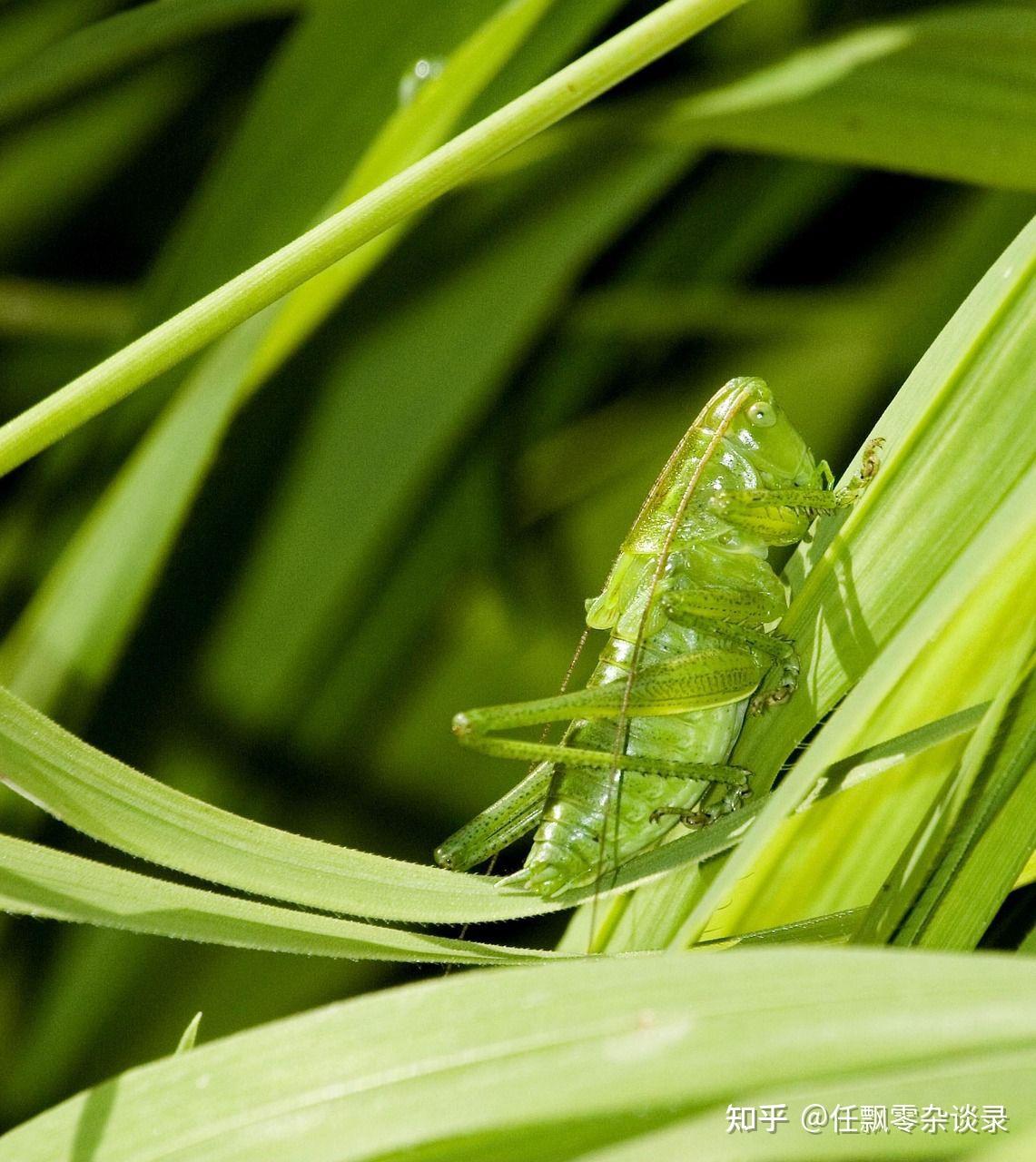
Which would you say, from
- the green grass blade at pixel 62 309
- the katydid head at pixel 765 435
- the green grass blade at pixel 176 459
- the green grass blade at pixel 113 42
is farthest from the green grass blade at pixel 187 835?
the green grass blade at pixel 62 309

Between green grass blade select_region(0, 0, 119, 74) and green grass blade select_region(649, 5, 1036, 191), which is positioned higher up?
green grass blade select_region(0, 0, 119, 74)

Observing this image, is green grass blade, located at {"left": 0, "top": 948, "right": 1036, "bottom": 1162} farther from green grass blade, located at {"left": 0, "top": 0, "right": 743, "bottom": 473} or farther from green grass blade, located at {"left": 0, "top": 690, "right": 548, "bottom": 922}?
A: green grass blade, located at {"left": 0, "top": 0, "right": 743, "bottom": 473}

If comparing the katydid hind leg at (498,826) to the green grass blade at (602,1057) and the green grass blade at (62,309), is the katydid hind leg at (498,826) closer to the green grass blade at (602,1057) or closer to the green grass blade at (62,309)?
the green grass blade at (602,1057)

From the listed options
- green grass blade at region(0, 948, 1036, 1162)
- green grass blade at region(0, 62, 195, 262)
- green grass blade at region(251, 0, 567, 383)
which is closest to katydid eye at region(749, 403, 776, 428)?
green grass blade at region(251, 0, 567, 383)

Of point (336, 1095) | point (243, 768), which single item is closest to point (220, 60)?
point (243, 768)

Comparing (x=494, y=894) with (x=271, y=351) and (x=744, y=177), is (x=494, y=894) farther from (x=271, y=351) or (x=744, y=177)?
(x=744, y=177)

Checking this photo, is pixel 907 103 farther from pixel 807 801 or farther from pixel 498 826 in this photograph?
pixel 498 826
